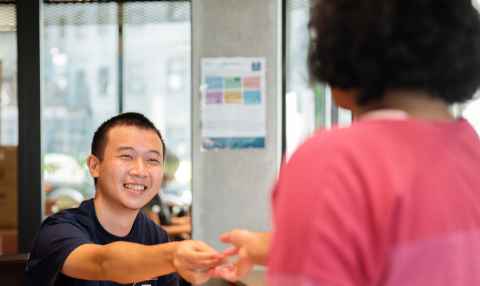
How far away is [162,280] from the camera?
226cm

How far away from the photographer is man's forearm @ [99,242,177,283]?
67.7 inches

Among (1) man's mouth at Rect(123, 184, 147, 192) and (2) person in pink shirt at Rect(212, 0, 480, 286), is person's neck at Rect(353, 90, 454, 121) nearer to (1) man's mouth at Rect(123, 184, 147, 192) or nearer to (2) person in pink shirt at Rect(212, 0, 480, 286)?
(2) person in pink shirt at Rect(212, 0, 480, 286)

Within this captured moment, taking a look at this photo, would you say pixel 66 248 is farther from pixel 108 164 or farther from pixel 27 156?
pixel 27 156

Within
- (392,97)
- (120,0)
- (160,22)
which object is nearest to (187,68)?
(160,22)

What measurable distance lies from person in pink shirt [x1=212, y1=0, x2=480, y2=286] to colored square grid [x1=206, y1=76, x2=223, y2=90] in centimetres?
349

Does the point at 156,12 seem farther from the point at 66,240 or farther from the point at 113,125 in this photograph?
the point at 66,240

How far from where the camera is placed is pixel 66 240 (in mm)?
1955

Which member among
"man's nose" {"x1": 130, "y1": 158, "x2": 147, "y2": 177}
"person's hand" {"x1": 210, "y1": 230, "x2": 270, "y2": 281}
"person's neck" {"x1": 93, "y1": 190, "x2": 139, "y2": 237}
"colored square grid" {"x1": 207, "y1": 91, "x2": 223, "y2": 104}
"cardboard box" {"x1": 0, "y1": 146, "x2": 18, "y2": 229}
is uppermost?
"colored square grid" {"x1": 207, "y1": 91, "x2": 223, "y2": 104}

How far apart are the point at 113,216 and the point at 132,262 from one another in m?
0.40

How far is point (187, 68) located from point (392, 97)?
7.79 metres

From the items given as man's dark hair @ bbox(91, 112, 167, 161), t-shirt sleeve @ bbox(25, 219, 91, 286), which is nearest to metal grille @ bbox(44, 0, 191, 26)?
man's dark hair @ bbox(91, 112, 167, 161)

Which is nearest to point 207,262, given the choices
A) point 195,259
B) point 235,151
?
point 195,259

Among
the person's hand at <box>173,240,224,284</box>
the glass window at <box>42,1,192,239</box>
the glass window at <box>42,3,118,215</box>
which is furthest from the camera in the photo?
the glass window at <box>42,3,118,215</box>

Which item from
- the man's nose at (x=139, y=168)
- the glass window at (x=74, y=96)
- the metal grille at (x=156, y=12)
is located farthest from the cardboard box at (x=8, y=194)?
the man's nose at (x=139, y=168)
